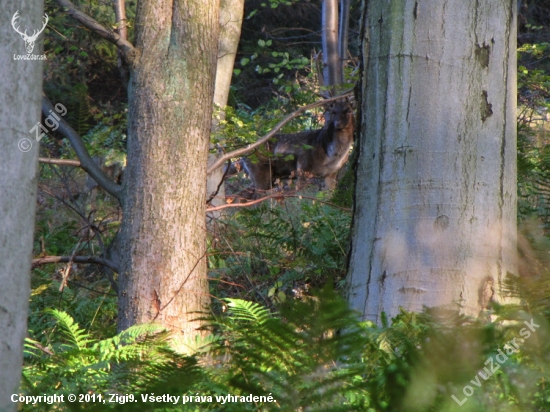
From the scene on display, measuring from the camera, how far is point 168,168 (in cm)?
387

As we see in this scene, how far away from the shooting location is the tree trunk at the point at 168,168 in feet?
12.4

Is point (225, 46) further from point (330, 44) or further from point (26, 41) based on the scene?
point (26, 41)

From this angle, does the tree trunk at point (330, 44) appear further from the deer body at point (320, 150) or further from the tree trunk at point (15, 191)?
the tree trunk at point (15, 191)

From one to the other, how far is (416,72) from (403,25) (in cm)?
24

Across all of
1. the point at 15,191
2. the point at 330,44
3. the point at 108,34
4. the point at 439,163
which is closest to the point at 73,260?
the point at 108,34

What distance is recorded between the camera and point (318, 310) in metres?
2.03

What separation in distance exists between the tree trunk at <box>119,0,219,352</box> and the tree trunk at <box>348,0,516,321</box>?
1061 mm

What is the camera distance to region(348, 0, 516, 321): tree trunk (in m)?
2.96

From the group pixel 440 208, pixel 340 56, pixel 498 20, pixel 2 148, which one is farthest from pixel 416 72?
pixel 340 56

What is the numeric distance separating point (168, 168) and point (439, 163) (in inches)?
62.0

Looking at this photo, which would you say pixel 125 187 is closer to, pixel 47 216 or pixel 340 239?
pixel 340 239

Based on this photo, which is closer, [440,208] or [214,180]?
[440,208]

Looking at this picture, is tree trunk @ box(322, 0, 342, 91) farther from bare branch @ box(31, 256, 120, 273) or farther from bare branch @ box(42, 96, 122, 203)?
bare branch @ box(31, 256, 120, 273)

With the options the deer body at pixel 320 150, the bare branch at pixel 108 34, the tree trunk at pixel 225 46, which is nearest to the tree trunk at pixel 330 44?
the deer body at pixel 320 150
